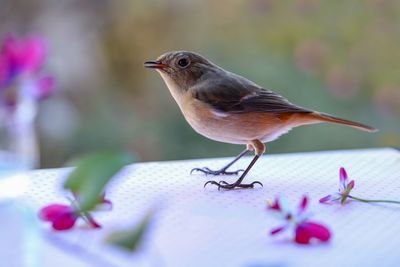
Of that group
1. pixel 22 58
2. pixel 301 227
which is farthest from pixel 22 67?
pixel 301 227

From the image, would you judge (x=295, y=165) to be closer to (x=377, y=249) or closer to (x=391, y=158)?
(x=391, y=158)

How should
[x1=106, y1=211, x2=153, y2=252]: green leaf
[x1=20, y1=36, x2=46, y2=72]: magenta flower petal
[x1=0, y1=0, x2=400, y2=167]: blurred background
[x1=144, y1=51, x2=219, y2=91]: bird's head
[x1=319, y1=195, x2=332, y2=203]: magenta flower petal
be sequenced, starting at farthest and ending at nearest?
[x1=0, y1=0, x2=400, y2=167]: blurred background, [x1=144, y1=51, x2=219, y2=91]: bird's head, [x1=319, y1=195, x2=332, y2=203]: magenta flower petal, [x1=20, y1=36, x2=46, y2=72]: magenta flower petal, [x1=106, y1=211, x2=153, y2=252]: green leaf

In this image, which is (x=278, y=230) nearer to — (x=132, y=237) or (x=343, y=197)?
(x=343, y=197)

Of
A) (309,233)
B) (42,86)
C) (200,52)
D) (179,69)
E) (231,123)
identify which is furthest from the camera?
(200,52)

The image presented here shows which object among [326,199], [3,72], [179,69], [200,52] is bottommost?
[200,52]

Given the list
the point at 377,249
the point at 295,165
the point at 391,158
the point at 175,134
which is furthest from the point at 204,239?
the point at 175,134

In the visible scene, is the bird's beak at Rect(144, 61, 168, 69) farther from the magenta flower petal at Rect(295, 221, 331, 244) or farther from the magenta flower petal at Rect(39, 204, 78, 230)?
the magenta flower petal at Rect(295, 221, 331, 244)

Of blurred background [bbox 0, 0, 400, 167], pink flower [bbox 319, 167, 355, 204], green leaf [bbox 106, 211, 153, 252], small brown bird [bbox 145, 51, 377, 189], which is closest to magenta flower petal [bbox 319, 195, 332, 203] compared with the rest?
pink flower [bbox 319, 167, 355, 204]

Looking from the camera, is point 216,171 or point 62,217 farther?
point 216,171
